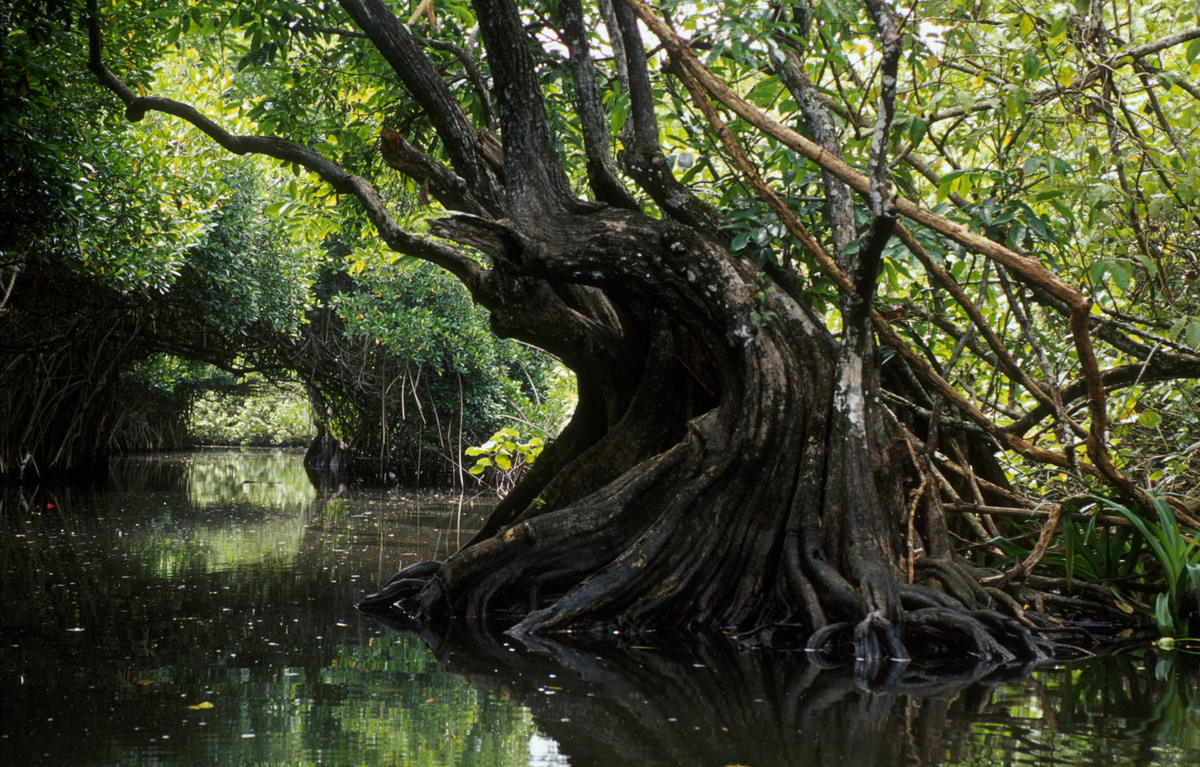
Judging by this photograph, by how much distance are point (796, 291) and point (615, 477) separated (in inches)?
61.5

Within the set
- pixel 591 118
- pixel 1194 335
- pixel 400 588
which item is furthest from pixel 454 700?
pixel 591 118

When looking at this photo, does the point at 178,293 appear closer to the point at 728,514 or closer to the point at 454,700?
the point at 728,514

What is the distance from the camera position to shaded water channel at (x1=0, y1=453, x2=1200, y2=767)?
8.69ft

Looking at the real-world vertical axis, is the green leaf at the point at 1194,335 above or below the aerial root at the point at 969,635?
above

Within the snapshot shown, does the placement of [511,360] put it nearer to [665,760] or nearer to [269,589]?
[269,589]

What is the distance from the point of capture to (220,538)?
8281 mm

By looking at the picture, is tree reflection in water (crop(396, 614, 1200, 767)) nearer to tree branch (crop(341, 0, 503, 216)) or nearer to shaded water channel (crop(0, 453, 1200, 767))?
shaded water channel (crop(0, 453, 1200, 767))

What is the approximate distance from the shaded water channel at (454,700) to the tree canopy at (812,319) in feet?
1.84

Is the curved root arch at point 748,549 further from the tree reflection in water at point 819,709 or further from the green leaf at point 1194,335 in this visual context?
the green leaf at point 1194,335

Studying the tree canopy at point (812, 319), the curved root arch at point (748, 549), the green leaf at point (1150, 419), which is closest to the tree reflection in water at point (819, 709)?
the curved root arch at point (748, 549)

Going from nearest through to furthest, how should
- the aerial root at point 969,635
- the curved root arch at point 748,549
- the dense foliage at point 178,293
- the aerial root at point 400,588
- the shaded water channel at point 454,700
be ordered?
the shaded water channel at point 454,700
the aerial root at point 969,635
the curved root arch at point 748,549
the aerial root at point 400,588
the dense foliage at point 178,293

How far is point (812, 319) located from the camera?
203 inches

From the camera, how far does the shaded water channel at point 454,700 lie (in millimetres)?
2648

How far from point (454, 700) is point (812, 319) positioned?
2961 mm
